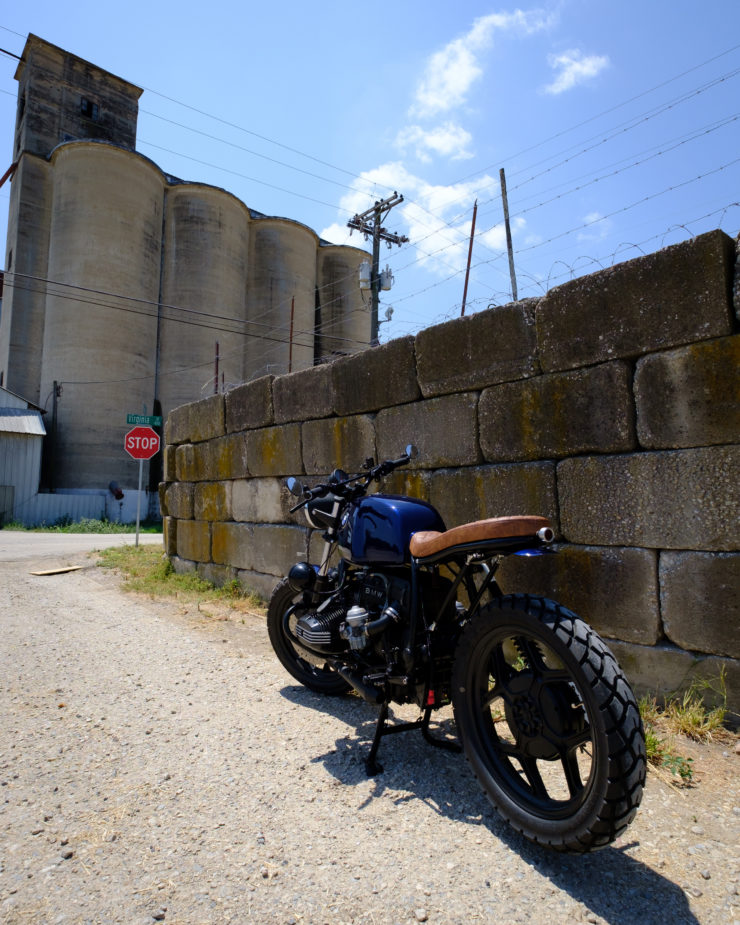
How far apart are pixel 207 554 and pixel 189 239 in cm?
2299

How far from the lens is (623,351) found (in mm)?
3211

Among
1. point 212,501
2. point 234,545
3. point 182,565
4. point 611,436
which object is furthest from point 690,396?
point 182,565

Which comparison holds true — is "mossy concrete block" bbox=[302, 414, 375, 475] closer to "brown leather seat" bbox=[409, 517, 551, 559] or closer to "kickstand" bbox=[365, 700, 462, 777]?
"brown leather seat" bbox=[409, 517, 551, 559]

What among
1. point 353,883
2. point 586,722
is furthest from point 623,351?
point 353,883

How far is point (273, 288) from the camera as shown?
97.0 feet

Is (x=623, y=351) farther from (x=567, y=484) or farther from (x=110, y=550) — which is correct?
(x=110, y=550)

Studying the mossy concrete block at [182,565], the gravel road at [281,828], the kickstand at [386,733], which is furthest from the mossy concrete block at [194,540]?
the kickstand at [386,733]

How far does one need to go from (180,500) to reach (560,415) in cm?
568

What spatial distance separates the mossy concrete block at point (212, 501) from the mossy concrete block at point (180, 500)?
0.14 metres

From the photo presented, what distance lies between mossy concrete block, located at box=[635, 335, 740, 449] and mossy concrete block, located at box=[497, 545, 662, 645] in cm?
62

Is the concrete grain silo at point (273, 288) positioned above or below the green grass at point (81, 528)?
above

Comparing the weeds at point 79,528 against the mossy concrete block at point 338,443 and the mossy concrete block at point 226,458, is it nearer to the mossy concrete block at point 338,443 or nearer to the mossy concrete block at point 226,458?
the mossy concrete block at point 226,458

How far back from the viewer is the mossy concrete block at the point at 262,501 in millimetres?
5945

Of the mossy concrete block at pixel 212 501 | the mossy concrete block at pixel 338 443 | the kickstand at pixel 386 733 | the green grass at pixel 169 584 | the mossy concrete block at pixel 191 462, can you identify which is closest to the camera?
the kickstand at pixel 386 733
